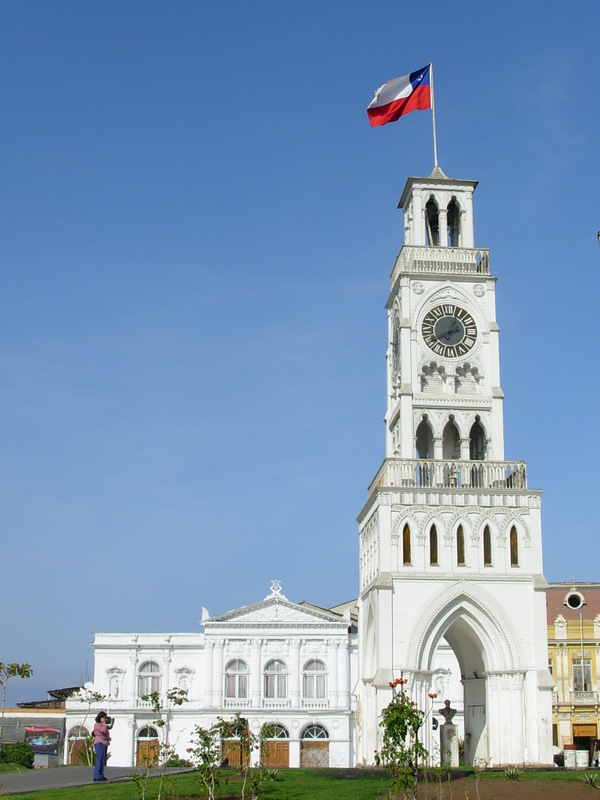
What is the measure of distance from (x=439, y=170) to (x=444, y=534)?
61.7 ft

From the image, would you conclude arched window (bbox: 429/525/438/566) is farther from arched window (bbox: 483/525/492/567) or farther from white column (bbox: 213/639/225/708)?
white column (bbox: 213/639/225/708)

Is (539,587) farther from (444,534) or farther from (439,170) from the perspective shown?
(439,170)

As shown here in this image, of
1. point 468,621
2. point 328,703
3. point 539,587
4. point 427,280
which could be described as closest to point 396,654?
point 468,621

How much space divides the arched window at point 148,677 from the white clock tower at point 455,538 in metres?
28.5

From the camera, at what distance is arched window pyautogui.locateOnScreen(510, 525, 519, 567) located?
4150 centimetres

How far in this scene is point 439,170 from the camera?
165 feet

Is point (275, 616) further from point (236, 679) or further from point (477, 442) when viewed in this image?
point (477, 442)

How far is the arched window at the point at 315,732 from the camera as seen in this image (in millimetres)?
68438

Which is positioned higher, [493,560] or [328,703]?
[493,560]

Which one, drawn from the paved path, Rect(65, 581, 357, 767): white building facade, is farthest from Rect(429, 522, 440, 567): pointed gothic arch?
Rect(65, 581, 357, 767): white building facade

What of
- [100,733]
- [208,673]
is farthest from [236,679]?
[100,733]

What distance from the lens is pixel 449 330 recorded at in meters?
46.9

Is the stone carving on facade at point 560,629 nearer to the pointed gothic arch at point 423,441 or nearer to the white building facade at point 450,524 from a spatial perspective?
the white building facade at point 450,524

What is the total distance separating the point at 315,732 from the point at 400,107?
4215 centimetres
